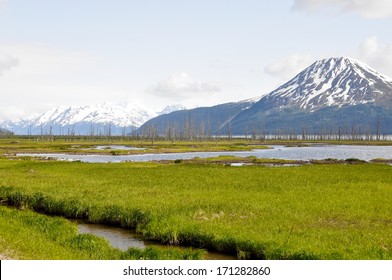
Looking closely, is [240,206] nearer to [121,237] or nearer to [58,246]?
[121,237]

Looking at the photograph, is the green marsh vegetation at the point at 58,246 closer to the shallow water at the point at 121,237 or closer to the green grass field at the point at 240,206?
the green grass field at the point at 240,206

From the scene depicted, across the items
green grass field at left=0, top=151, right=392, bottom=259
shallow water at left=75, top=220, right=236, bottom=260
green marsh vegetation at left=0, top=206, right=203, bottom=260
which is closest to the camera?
green marsh vegetation at left=0, top=206, right=203, bottom=260

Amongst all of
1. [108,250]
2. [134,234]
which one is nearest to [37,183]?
[134,234]

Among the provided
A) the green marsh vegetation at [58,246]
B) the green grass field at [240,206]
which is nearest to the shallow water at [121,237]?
the green grass field at [240,206]

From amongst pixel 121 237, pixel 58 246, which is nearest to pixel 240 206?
pixel 121 237

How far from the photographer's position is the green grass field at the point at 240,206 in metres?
25.7

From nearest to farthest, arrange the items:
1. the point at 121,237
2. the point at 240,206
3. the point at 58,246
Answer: the point at 58,246, the point at 121,237, the point at 240,206

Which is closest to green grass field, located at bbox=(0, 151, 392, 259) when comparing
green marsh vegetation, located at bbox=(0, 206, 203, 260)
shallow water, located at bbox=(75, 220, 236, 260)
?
shallow water, located at bbox=(75, 220, 236, 260)

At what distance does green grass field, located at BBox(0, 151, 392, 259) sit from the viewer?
25703mm

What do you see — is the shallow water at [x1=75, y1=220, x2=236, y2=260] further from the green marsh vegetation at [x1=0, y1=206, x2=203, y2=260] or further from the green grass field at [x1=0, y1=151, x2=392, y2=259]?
the green marsh vegetation at [x1=0, y1=206, x2=203, y2=260]

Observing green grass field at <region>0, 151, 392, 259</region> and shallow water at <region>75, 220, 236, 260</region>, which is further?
shallow water at <region>75, 220, 236, 260</region>

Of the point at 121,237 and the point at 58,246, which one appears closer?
the point at 58,246

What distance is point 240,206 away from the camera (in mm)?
36594

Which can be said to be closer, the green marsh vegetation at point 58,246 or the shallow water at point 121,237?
the green marsh vegetation at point 58,246
